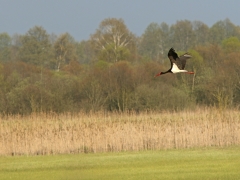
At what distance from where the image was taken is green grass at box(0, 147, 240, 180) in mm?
14852

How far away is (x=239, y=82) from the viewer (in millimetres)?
37969

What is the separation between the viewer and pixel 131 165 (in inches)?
666

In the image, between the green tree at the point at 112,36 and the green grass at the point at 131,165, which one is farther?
the green tree at the point at 112,36

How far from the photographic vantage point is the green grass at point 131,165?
585 inches

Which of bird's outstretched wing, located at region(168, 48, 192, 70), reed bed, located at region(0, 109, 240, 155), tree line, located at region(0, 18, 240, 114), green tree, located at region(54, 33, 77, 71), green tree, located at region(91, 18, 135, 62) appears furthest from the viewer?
green tree, located at region(54, 33, 77, 71)

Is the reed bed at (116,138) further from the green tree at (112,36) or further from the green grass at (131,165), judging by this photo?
the green tree at (112,36)

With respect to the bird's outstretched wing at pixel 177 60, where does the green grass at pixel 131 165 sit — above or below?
below

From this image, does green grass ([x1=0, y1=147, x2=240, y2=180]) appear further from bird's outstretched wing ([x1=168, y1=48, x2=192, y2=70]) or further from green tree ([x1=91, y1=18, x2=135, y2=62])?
green tree ([x1=91, y1=18, x2=135, y2=62])

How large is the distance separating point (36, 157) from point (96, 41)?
4684cm

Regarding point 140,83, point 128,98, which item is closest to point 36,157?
point 128,98

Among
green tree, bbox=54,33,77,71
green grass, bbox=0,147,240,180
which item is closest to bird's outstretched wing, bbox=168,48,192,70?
green grass, bbox=0,147,240,180

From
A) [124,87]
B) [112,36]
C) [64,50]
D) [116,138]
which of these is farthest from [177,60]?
[64,50]

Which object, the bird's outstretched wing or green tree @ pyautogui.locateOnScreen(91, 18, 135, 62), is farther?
green tree @ pyautogui.locateOnScreen(91, 18, 135, 62)

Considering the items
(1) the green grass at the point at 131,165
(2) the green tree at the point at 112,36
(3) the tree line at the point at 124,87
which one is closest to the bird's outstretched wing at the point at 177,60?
(1) the green grass at the point at 131,165
